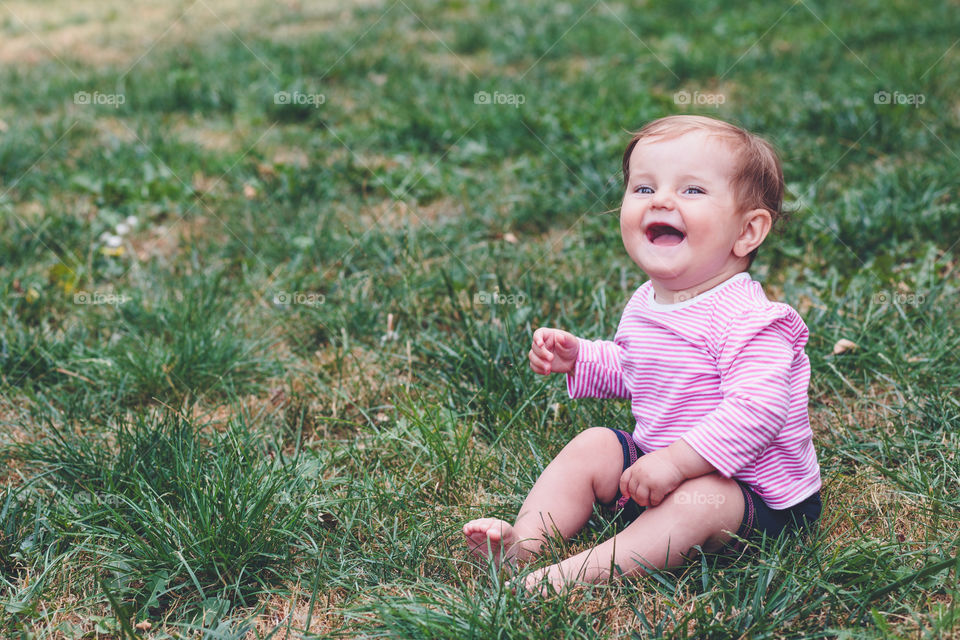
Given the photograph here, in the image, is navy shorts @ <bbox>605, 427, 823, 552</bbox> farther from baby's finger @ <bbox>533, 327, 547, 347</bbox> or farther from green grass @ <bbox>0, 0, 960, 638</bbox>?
baby's finger @ <bbox>533, 327, 547, 347</bbox>

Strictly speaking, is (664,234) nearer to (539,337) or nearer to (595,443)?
(539,337)

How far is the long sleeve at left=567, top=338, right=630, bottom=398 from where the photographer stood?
2.01 m

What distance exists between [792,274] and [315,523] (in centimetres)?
200

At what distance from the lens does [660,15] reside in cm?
638

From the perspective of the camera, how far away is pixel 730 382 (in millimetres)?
1728

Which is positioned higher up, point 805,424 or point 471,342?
point 805,424

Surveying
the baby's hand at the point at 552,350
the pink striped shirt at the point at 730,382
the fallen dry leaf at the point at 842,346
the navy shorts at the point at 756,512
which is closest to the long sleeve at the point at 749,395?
the pink striped shirt at the point at 730,382

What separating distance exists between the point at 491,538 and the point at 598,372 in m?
0.50

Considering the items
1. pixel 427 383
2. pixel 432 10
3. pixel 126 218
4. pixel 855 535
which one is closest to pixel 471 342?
pixel 427 383

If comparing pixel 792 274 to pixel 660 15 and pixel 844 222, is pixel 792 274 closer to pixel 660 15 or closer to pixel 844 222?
pixel 844 222

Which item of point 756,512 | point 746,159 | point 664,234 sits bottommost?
point 756,512

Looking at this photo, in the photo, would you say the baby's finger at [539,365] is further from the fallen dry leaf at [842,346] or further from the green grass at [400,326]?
the fallen dry leaf at [842,346]

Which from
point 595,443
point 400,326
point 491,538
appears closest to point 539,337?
point 595,443

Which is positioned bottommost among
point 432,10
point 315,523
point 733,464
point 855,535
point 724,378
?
point 315,523
